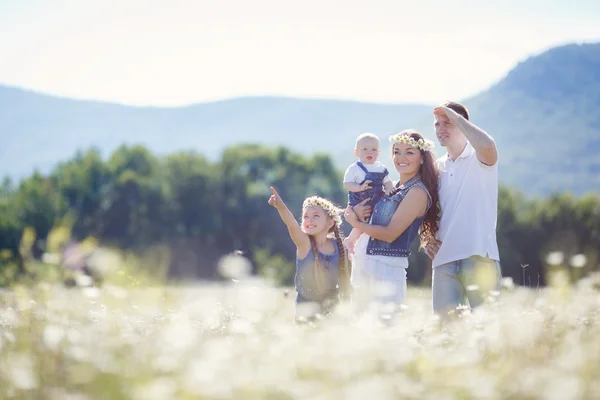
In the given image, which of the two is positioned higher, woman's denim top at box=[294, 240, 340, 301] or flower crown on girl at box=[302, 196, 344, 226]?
flower crown on girl at box=[302, 196, 344, 226]

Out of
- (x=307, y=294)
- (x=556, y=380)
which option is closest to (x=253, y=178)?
(x=307, y=294)

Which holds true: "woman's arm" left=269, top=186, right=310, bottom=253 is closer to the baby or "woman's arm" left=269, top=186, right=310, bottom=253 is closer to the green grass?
the baby

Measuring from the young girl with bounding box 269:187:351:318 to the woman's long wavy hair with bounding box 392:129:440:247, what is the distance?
3.00ft

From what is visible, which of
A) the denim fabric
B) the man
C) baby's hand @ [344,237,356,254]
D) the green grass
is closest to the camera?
the green grass

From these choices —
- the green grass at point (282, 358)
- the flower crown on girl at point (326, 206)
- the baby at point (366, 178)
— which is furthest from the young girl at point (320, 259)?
the green grass at point (282, 358)

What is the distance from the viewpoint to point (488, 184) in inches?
297

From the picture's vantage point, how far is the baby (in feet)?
28.4

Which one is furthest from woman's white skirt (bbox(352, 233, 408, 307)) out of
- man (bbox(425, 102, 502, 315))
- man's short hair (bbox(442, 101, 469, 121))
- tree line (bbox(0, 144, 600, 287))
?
tree line (bbox(0, 144, 600, 287))

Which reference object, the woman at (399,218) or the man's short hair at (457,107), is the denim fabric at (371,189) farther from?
the man's short hair at (457,107)

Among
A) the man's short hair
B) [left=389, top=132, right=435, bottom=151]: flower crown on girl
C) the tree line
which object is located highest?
the man's short hair

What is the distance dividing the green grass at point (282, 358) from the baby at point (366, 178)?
2804 mm

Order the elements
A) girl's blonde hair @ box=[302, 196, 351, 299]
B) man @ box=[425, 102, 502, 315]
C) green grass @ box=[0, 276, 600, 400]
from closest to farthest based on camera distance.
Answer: green grass @ box=[0, 276, 600, 400] → man @ box=[425, 102, 502, 315] → girl's blonde hair @ box=[302, 196, 351, 299]

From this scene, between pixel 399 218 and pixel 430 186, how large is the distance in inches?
A: 18.2

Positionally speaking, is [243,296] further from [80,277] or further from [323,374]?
[323,374]
